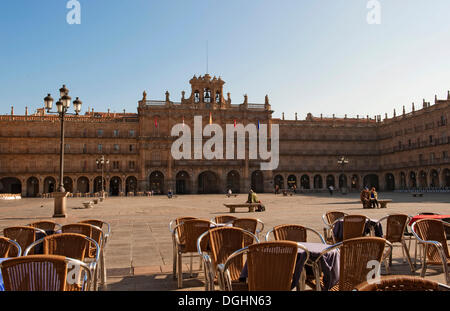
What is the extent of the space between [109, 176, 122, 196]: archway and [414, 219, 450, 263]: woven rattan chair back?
1869 inches

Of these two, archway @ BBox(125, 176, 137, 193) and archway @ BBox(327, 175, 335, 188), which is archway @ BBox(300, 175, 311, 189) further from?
archway @ BBox(125, 176, 137, 193)

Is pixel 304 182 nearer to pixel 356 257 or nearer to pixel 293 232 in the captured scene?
pixel 293 232

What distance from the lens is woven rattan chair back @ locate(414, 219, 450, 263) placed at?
5109mm

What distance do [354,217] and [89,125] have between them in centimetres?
4826

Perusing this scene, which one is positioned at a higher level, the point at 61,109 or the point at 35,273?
the point at 61,109

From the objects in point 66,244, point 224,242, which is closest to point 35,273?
point 66,244

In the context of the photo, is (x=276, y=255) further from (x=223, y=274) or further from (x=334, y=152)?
(x=334, y=152)

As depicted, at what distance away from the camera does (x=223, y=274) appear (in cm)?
312

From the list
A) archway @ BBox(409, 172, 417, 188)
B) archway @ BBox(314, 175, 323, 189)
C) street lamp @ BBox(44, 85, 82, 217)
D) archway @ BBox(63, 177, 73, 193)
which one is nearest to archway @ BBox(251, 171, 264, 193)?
archway @ BBox(314, 175, 323, 189)

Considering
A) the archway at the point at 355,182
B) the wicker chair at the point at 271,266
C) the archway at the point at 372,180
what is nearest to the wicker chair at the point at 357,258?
the wicker chair at the point at 271,266

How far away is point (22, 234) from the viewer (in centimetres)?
504

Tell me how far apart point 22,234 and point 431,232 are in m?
5.72

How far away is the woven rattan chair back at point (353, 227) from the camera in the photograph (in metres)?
5.79
